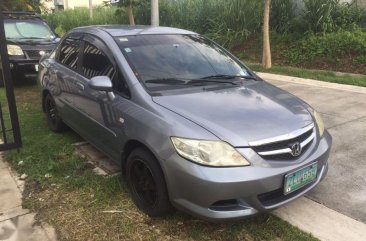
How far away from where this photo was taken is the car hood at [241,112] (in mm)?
2922

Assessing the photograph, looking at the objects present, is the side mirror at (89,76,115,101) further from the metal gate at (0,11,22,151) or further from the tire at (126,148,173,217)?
the metal gate at (0,11,22,151)

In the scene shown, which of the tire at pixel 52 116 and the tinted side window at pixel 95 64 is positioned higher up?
the tinted side window at pixel 95 64

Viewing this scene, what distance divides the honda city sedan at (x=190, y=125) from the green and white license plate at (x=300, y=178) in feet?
0.03

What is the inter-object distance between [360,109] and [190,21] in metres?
9.04

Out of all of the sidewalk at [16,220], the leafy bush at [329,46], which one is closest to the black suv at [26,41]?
the sidewalk at [16,220]

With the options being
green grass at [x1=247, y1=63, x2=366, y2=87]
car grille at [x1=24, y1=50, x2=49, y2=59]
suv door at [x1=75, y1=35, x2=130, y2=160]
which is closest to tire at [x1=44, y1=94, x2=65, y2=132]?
suv door at [x1=75, y1=35, x2=130, y2=160]

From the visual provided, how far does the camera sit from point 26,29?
9555 mm

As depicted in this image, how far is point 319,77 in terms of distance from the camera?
29.2 ft

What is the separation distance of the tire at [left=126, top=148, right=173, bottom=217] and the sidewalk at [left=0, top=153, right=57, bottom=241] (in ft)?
2.48

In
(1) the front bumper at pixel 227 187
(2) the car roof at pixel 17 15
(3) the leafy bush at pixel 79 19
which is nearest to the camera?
(1) the front bumper at pixel 227 187

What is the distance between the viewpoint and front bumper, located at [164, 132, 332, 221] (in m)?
2.74

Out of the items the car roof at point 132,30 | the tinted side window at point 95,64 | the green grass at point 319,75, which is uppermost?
the car roof at point 132,30

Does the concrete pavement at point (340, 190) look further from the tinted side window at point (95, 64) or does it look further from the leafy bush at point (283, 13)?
the leafy bush at point (283, 13)

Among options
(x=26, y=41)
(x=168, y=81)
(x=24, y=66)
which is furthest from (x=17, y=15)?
(x=168, y=81)
